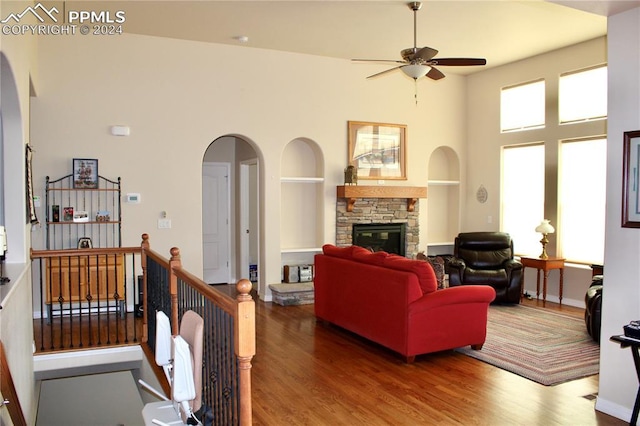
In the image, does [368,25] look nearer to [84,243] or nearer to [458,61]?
[458,61]

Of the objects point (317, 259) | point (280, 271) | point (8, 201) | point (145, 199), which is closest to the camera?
point (8, 201)

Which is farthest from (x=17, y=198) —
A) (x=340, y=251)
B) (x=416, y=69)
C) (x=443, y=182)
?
(x=443, y=182)

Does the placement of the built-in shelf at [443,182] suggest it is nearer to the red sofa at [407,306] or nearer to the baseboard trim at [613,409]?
the red sofa at [407,306]

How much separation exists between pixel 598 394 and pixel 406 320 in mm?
1607

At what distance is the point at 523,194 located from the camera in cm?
833

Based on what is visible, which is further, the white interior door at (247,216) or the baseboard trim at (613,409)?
the white interior door at (247,216)

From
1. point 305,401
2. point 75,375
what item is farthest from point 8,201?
point 305,401

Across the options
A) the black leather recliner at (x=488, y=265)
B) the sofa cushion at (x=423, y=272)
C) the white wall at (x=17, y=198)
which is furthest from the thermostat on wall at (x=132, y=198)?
the black leather recliner at (x=488, y=265)

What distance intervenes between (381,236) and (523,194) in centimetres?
238

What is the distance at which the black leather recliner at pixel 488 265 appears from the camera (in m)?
7.26

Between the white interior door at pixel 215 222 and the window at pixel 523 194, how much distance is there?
4.79m

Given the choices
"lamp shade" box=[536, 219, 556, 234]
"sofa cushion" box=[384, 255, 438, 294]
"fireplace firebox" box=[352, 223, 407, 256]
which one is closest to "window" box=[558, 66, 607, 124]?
"lamp shade" box=[536, 219, 556, 234]

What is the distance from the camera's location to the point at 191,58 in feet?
23.4

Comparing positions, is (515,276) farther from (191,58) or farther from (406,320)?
(191,58)
